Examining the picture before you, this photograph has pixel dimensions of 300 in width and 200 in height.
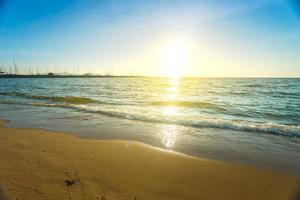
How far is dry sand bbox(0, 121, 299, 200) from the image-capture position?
3004 millimetres

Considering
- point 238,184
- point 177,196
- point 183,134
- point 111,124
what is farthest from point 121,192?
point 111,124

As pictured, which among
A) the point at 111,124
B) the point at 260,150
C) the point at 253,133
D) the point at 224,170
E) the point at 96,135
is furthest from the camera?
the point at 111,124

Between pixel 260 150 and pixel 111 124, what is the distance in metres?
5.68

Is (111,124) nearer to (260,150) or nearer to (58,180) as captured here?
(58,180)

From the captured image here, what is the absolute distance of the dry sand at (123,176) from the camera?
3004 millimetres

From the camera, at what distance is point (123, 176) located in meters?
3.53

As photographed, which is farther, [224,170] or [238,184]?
[224,170]

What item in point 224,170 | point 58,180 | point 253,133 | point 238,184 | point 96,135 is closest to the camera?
point 58,180

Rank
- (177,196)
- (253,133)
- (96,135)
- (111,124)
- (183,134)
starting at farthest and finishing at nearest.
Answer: (111,124) < (253,133) < (183,134) < (96,135) < (177,196)

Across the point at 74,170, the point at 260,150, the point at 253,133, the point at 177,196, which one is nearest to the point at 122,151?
the point at 74,170

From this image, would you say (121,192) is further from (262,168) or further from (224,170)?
(262,168)

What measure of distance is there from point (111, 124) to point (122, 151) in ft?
11.2

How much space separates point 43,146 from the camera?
199 inches

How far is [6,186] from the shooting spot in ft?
9.86
